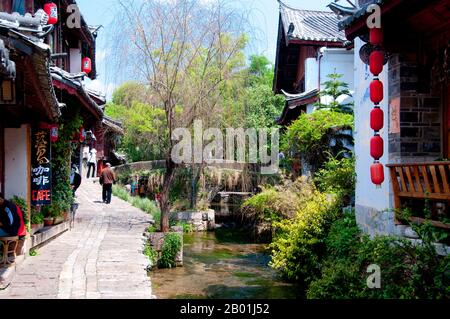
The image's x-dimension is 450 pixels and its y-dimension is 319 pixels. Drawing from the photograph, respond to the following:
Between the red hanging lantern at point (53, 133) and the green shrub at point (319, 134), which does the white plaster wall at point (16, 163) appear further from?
the green shrub at point (319, 134)

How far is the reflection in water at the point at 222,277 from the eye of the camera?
967 cm

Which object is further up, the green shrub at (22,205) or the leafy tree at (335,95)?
the leafy tree at (335,95)

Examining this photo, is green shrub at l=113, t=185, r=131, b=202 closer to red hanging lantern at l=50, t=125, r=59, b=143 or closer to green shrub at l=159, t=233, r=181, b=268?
green shrub at l=159, t=233, r=181, b=268

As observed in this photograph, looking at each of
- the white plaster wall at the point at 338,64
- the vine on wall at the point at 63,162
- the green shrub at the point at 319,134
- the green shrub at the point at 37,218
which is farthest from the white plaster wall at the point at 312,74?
the green shrub at the point at 37,218

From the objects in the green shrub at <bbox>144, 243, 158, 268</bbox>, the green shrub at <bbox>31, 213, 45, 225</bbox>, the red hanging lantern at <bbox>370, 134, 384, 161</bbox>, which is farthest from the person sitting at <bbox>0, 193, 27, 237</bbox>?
the red hanging lantern at <bbox>370, 134, 384, 161</bbox>

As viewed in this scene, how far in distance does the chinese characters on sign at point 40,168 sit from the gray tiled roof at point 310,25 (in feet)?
32.4

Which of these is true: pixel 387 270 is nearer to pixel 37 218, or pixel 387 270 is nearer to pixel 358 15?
pixel 358 15

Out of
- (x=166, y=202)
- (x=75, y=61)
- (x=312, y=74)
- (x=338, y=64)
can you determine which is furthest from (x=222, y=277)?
(x=75, y=61)

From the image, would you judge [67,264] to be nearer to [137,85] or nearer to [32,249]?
[32,249]

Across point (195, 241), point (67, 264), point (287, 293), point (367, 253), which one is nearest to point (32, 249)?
point (67, 264)

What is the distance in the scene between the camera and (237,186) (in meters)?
22.0

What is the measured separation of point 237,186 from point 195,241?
5.65 meters

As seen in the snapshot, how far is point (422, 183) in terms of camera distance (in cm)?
632

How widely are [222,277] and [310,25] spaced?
10293 mm
